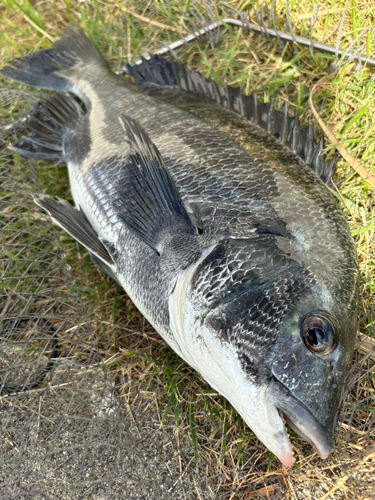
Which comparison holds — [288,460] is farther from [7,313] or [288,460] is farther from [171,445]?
[7,313]

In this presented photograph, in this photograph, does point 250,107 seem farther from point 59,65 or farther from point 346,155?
point 59,65

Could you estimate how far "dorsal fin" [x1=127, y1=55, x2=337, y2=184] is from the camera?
226 centimetres

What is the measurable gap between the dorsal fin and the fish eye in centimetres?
105

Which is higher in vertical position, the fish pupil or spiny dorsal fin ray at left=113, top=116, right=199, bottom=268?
spiny dorsal fin ray at left=113, top=116, right=199, bottom=268

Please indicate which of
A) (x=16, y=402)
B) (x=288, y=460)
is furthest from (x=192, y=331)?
(x=16, y=402)

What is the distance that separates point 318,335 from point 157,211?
37.7 inches

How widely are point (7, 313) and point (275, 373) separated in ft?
6.08

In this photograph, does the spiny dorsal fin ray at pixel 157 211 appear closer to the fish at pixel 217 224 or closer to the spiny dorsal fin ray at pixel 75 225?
the fish at pixel 217 224

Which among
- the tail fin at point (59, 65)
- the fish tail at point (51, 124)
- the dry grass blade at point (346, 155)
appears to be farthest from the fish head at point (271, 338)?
the tail fin at point (59, 65)

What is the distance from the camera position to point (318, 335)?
146 centimetres

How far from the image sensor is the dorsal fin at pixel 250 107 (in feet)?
7.41

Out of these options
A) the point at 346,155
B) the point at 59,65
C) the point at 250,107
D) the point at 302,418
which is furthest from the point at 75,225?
the point at 346,155

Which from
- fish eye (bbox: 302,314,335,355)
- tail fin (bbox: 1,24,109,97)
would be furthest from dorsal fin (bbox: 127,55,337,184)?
fish eye (bbox: 302,314,335,355)

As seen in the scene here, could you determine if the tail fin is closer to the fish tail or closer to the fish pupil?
the fish tail
